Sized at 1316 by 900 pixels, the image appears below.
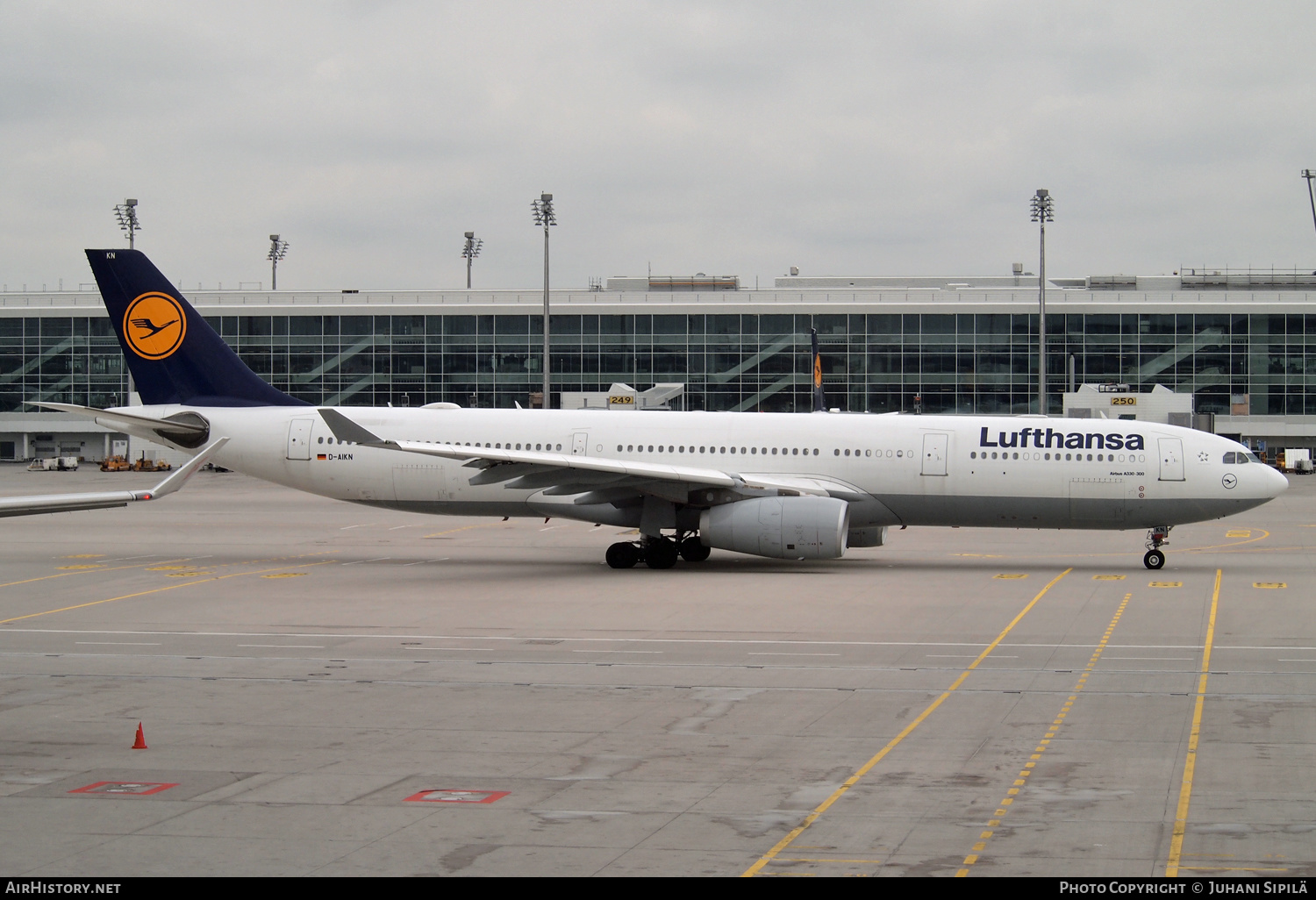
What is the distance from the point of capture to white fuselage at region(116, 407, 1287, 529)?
103 feet

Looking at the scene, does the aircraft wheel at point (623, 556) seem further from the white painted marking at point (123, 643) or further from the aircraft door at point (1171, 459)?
the white painted marking at point (123, 643)

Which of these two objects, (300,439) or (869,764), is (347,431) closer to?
(300,439)

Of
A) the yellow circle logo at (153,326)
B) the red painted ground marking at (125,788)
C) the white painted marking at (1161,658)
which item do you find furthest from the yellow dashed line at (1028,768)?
the yellow circle logo at (153,326)

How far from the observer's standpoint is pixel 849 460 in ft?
106

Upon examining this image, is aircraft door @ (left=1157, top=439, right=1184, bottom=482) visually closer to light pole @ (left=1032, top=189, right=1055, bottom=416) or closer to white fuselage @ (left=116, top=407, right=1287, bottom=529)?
white fuselage @ (left=116, top=407, right=1287, bottom=529)

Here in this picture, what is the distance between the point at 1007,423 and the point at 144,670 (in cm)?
2173

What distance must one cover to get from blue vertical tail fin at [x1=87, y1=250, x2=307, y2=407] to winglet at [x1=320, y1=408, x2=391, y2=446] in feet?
21.7

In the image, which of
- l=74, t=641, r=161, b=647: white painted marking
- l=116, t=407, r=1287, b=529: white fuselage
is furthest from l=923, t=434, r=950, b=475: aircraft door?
l=74, t=641, r=161, b=647: white painted marking

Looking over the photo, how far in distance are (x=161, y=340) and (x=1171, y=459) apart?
26.3m

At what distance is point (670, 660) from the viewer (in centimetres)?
1923

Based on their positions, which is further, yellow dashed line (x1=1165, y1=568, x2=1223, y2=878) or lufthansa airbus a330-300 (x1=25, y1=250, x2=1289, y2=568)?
lufthansa airbus a330-300 (x1=25, y1=250, x2=1289, y2=568)

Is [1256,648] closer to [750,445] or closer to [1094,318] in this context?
[750,445]

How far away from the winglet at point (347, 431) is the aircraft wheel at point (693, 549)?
8216 mm
